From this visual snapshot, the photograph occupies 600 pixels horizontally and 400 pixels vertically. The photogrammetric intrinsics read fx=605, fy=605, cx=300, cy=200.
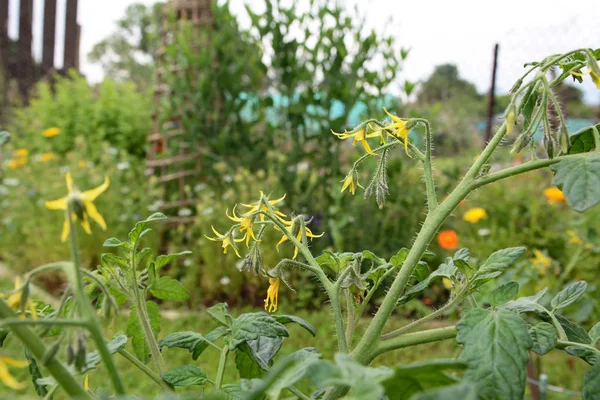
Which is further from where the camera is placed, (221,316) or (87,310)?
(221,316)

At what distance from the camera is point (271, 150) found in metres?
4.36

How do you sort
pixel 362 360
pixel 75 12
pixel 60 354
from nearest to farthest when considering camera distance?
pixel 60 354, pixel 362 360, pixel 75 12

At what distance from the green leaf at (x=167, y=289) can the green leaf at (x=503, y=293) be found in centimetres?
40

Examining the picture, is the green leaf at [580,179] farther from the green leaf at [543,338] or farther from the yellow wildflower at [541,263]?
the yellow wildflower at [541,263]

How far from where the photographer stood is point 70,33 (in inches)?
419

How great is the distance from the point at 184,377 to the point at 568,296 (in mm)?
451

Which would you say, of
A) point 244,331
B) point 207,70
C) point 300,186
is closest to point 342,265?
point 244,331

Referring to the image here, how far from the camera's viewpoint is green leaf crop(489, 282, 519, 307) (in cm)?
67

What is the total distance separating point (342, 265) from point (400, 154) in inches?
139

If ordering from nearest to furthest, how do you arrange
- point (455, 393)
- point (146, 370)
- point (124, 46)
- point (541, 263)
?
point (455, 393) < point (146, 370) < point (541, 263) < point (124, 46)

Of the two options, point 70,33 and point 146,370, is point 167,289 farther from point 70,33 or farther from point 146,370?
point 70,33

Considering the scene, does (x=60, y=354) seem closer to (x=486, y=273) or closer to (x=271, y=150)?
(x=486, y=273)

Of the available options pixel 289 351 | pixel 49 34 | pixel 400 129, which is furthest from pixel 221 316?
pixel 49 34

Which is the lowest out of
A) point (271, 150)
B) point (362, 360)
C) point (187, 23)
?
point (362, 360)
